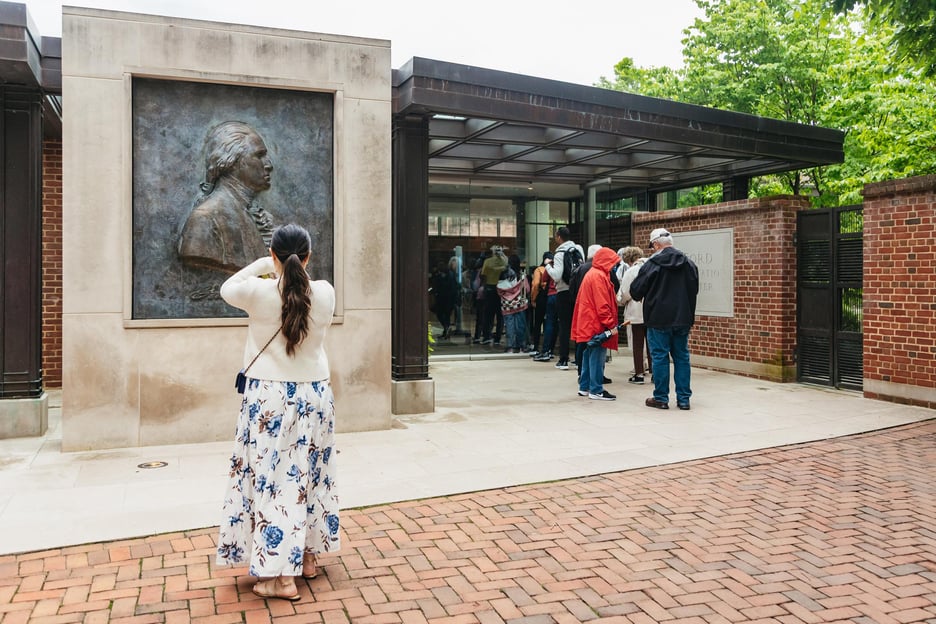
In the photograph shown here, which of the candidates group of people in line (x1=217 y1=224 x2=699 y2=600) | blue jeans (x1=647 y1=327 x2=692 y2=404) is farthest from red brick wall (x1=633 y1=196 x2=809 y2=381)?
group of people in line (x1=217 y1=224 x2=699 y2=600)

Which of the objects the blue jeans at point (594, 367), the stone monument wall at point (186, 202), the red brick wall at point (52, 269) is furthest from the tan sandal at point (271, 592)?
the red brick wall at point (52, 269)

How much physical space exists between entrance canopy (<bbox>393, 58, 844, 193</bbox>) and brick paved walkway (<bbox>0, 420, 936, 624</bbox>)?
455 cm

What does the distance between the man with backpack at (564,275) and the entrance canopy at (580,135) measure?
137 centimetres

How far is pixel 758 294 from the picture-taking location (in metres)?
11.2

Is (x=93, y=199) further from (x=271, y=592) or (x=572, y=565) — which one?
(x=572, y=565)

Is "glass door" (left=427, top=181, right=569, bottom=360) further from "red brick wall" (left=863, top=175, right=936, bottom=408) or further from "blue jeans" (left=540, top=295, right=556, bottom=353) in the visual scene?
"red brick wall" (left=863, top=175, right=936, bottom=408)

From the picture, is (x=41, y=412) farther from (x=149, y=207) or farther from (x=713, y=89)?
(x=713, y=89)

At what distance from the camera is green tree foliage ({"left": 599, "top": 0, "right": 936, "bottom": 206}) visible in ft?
59.8

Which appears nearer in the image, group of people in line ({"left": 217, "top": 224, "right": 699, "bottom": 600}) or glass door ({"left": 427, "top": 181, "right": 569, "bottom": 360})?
group of people in line ({"left": 217, "top": 224, "right": 699, "bottom": 600})

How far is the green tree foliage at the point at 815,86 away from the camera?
18219 millimetres

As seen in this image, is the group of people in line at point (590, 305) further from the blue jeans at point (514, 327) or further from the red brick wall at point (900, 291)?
the red brick wall at point (900, 291)

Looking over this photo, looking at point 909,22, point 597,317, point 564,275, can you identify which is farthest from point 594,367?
point 909,22

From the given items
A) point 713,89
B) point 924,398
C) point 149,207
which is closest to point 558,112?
point 149,207

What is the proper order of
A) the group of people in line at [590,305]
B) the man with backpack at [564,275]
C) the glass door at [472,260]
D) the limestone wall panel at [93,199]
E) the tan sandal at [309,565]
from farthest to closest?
the glass door at [472,260] < the man with backpack at [564,275] < the group of people in line at [590,305] < the limestone wall panel at [93,199] < the tan sandal at [309,565]
